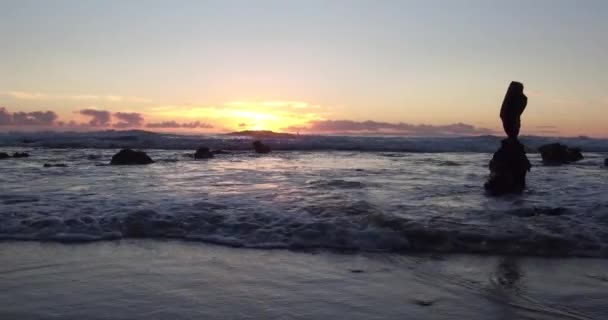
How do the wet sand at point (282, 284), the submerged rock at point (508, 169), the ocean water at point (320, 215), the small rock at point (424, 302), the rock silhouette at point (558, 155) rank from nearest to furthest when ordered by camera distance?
the wet sand at point (282, 284)
the small rock at point (424, 302)
the ocean water at point (320, 215)
the submerged rock at point (508, 169)
the rock silhouette at point (558, 155)

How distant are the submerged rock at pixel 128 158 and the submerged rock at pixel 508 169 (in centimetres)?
1439

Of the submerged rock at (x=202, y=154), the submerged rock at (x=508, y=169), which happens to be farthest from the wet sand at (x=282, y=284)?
the submerged rock at (x=202, y=154)

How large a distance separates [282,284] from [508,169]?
872 cm

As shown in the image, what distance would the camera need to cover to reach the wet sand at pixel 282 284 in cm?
422

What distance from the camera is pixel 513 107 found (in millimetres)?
11930

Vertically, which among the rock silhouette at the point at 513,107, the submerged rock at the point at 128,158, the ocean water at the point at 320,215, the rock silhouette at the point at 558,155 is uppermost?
the rock silhouette at the point at 513,107

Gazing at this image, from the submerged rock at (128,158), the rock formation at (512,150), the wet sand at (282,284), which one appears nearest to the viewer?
the wet sand at (282,284)

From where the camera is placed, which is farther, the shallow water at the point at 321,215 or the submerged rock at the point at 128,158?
the submerged rock at the point at 128,158

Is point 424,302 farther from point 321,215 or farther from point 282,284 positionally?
point 321,215

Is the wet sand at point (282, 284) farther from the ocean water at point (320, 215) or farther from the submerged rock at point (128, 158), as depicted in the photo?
the submerged rock at point (128, 158)

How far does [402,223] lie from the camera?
7523 millimetres

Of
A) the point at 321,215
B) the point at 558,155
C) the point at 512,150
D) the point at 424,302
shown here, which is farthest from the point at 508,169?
the point at 558,155

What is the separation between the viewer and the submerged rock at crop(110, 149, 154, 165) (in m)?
20.2

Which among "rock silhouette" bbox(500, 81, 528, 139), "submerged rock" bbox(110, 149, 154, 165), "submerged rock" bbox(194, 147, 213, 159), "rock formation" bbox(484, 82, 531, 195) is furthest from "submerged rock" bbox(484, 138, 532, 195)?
"submerged rock" bbox(194, 147, 213, 159)
